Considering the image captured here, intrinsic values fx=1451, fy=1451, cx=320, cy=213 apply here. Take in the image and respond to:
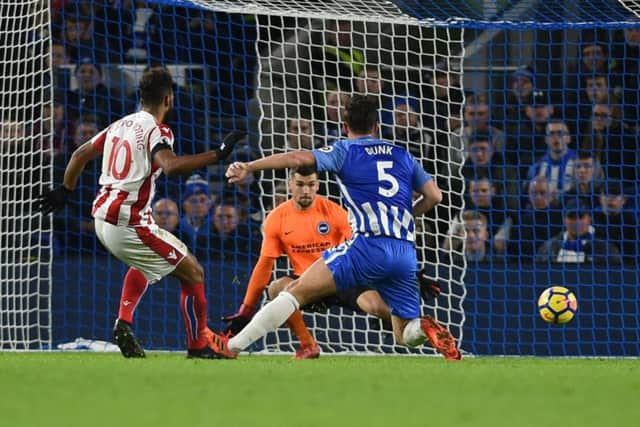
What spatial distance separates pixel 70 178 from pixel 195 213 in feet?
9.82

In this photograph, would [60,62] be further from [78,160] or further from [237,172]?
[237,172]

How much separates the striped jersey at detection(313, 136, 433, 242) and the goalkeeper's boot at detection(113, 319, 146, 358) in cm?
173

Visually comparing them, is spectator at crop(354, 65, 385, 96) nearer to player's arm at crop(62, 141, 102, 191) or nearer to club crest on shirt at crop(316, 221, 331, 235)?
club crest on shirt at crop(316, 221, 331, 235)

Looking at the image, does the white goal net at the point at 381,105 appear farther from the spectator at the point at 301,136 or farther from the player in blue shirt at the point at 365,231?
the player in blue shirt at the point at 365,231

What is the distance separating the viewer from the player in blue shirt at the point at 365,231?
8945mm

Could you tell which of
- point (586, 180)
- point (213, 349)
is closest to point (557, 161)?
point (586, 180)

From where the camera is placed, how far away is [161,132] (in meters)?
9.51

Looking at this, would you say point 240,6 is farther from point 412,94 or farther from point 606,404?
point 606,404

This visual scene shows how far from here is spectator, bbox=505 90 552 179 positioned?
13.1 m

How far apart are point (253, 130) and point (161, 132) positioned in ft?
14.5

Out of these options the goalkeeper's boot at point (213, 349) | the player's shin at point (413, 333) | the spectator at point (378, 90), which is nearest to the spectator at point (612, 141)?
the spectator at point (378, 90)

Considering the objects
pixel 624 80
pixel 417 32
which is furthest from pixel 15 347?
pixel 624 80

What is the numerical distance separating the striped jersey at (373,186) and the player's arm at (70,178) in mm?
1867

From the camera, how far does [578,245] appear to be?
1241 cm
